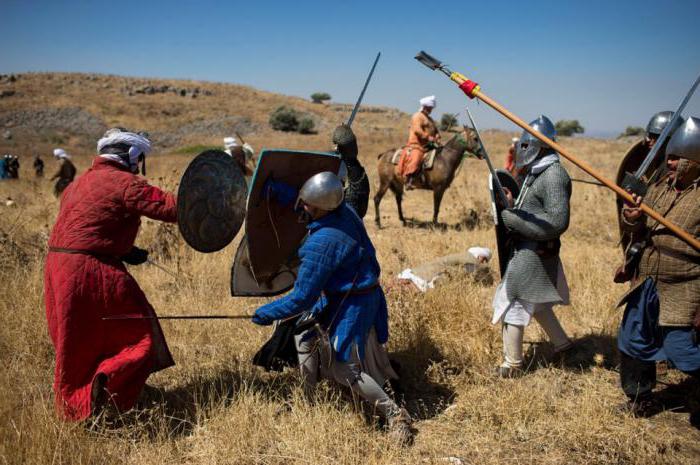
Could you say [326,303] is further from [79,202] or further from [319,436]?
[79,202]

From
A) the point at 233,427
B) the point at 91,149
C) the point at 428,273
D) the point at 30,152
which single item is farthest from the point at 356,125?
the point at 233,427

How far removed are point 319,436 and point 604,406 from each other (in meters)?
1.87

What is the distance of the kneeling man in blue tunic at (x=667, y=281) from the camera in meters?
2.96

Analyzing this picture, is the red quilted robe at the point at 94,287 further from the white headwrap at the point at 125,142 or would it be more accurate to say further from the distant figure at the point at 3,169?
the distant figure at the point at 3,169

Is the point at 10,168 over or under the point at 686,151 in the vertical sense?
under

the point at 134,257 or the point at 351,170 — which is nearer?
the point at 134,257

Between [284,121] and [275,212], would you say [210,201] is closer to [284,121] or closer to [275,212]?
[275,212]

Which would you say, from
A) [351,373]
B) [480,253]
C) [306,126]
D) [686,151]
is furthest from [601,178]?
[306,126]

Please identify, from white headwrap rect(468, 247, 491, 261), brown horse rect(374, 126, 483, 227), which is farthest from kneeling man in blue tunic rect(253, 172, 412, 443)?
brown horse rect(374, 126, 483, 227)

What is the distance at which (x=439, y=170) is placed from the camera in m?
10.4

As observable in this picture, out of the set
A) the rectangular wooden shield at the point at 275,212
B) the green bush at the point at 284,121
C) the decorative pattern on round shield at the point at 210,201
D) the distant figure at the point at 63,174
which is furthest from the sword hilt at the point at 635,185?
the green bush at the point at 284,121

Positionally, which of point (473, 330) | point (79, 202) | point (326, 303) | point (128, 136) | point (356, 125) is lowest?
point (473, 330)

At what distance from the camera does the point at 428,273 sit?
5.92 meters

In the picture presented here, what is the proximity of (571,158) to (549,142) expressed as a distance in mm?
147
